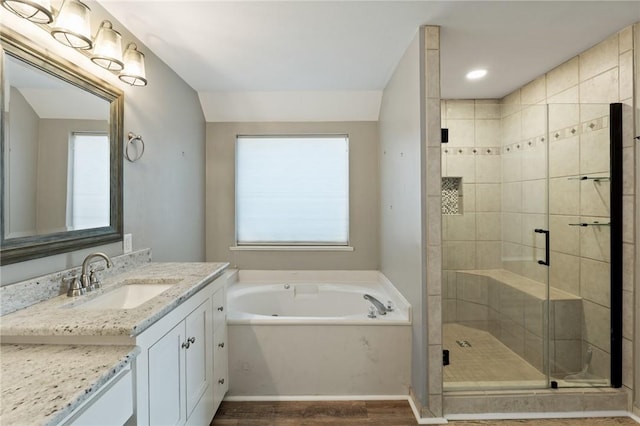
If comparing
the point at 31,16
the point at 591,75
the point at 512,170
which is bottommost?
the point at 512,170

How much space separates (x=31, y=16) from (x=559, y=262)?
11.0 ft

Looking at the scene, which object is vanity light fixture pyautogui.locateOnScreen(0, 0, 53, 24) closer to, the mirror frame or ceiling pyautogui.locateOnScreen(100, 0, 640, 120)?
the mirror frame

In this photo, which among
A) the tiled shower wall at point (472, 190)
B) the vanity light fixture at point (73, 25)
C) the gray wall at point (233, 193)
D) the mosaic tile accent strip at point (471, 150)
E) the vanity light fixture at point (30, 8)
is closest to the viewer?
the vanity light fixture at point (30, 8)

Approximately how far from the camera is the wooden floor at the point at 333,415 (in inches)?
73.8

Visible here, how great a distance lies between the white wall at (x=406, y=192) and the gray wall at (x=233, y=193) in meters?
0.34

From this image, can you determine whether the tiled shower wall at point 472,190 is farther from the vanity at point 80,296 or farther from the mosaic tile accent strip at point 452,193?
the vanity at point 80,296

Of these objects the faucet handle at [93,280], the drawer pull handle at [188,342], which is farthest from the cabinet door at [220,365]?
the faucet handle at [93,280]

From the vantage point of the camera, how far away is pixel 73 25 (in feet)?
4.28

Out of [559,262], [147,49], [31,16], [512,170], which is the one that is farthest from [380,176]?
[31,16]

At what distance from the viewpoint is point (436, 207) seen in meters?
1.87

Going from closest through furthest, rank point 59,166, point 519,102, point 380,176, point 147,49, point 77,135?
point 59,166 → point 77,135 → point 147,49 → point 519,102 → point 380,176

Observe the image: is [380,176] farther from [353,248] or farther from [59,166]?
[59,166]

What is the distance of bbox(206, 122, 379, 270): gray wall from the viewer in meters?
3.23

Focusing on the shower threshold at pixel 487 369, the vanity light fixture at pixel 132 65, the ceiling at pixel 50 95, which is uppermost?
the vanity light fixture at pixel 132 65
